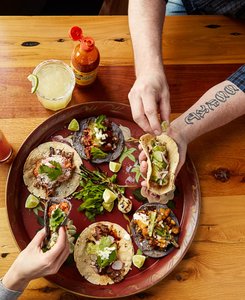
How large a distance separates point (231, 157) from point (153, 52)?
0.70m

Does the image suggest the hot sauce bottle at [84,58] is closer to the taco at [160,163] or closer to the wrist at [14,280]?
the taco at [160,163]

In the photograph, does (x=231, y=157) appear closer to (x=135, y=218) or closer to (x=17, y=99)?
(x=135, y=218)

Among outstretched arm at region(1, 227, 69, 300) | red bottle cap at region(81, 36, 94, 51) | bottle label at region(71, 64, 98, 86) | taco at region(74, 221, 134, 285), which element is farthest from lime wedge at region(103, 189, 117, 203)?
red bottle cap at region(81, 36, 94, 51)

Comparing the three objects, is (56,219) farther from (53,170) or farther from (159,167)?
(159,167)

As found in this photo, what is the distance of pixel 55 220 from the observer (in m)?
1.79

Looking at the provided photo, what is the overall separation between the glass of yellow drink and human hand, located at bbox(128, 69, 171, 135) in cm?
39

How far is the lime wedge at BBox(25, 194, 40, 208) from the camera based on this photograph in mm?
1912

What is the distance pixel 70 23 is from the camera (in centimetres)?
220

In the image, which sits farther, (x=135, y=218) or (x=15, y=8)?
(x=15, y=8)

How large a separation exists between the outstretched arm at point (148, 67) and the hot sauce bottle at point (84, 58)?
0.22 metres

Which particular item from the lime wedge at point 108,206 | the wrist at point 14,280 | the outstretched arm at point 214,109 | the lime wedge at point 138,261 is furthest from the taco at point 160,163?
the wrist at point 14,280

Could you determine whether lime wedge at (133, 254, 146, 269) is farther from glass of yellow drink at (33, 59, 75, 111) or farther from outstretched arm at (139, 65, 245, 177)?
glass of yellow drink at (33, 59, 75, 111)

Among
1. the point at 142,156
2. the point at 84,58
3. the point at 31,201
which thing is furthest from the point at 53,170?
the point at 84,58

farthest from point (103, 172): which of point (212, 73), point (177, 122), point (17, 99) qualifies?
point (212, 73)
